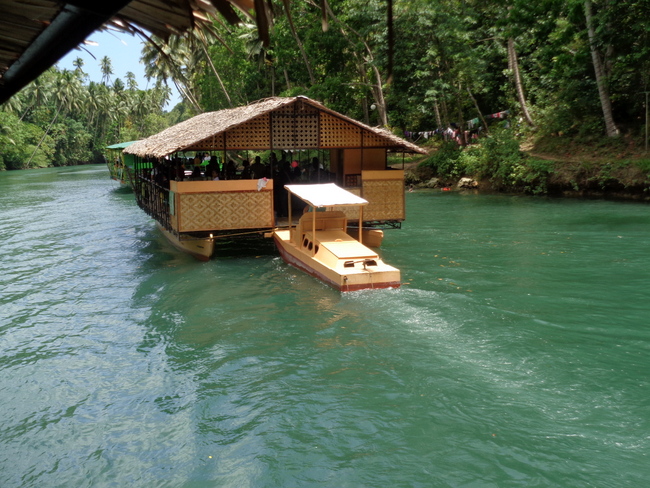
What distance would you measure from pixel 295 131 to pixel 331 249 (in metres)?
4.36

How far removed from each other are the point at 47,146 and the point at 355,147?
67903mm

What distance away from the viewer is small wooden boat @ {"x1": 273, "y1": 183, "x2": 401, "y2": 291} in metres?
11.8

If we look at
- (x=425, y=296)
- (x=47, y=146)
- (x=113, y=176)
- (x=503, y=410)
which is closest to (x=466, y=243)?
(x=425, y=296)

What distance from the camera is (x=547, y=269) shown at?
1370 centimetres

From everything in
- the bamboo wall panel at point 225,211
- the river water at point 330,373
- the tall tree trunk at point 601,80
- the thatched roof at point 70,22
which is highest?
the tall tree trunk at point 601,80

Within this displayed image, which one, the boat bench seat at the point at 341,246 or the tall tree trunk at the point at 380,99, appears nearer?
the boat bench seat at the point at 341,246

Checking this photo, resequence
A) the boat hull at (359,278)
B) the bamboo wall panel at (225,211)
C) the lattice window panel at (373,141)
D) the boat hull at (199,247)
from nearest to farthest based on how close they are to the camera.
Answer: the boat hull at (359,278)
the bamboo wall panel at (225,211)
the boat hull at (199,247)
the lattice window panel at (373,141)

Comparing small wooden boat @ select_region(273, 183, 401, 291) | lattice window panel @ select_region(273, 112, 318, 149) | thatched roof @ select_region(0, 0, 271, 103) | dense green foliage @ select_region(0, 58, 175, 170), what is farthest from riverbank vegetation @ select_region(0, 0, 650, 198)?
dense green foliage @ select_region(0, 58, 175, 170)

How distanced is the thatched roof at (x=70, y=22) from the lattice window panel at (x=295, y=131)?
42.2 feet

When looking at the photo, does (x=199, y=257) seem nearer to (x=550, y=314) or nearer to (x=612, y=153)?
(x=550, y=314)

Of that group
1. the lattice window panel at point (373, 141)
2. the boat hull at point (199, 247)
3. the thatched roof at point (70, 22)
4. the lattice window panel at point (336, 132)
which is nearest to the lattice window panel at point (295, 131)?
the lattice window panel at point (336, 132)

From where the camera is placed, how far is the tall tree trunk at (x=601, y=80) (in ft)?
74.9

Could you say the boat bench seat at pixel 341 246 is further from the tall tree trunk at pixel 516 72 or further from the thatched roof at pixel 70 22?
the tall tree trunk at pixel 516 72

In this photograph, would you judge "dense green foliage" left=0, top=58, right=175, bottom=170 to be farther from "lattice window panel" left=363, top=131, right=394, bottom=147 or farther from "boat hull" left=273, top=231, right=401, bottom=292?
"boat hull" left=273, top=231, right=401, bottom=292
